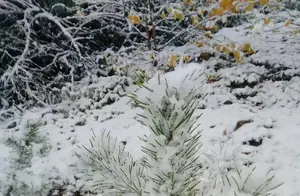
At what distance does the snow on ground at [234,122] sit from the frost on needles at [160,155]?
6.65ft

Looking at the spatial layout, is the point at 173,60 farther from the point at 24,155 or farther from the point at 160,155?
the point at 160,155

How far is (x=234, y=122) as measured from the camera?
14.7ft

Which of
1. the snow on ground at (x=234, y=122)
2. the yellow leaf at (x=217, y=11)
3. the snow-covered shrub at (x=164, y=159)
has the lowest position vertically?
the snow on ground at (x=234, y=122)

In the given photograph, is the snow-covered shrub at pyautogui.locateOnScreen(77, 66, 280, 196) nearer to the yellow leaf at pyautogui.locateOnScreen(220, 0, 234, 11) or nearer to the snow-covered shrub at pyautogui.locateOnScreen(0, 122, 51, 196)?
the snow-covered shrub at pyautogui.locateOnScreen(0, 122, 51, 196)

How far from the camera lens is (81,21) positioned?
612 centimetres

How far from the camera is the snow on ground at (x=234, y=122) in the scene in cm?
393

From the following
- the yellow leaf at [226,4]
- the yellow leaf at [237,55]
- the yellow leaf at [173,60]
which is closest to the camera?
the yellow leaf at [226,4]

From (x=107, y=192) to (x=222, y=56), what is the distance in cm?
480

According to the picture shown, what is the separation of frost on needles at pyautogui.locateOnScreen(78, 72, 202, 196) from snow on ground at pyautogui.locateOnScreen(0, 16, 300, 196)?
203cm

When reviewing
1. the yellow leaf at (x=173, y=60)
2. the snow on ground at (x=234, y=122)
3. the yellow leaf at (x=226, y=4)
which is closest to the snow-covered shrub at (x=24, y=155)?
the snow on ground at (x=234, y=122)

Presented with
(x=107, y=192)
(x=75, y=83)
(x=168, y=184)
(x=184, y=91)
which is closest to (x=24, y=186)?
(x=107, y=192)

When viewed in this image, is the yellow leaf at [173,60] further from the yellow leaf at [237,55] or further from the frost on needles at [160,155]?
the frost on needles at [160,155]

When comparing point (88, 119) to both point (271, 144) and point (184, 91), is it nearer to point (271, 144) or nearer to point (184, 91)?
point (271, 144)

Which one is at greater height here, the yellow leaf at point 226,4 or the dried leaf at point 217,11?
the yellow leaf at point 226,4
